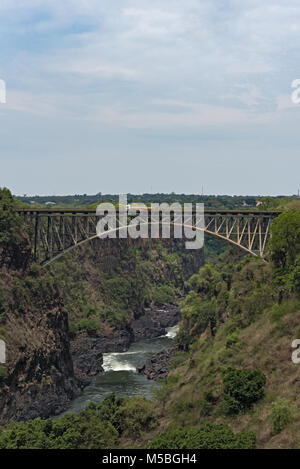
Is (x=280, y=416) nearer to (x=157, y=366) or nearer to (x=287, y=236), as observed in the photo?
(x=287, y=236)

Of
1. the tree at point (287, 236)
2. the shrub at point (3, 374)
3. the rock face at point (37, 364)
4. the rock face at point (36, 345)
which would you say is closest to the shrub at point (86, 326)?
the rock face at point (36, 345)

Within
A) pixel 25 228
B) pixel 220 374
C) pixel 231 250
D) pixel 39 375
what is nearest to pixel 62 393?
pixel 39 375

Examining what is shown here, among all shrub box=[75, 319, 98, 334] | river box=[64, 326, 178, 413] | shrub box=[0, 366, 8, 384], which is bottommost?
river box=[64, 326, 178, 413]

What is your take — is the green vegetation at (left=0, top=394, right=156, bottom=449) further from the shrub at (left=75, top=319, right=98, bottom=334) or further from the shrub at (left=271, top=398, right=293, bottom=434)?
the shrub at (left=75, top=319, right=98, bottom=334)

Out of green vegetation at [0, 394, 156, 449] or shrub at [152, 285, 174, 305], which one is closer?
green vegetation at [0, 394, 156, 449]

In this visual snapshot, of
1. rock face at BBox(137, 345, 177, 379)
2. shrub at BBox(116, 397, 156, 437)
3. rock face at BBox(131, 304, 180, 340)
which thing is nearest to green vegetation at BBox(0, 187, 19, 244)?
rock face at BBox(137, 345, 177, 379)

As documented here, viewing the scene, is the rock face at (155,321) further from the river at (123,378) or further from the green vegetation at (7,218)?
the green vegetation at (7,218)

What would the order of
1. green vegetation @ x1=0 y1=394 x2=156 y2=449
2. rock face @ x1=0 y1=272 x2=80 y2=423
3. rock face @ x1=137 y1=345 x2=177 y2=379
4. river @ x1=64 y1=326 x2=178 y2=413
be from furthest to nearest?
rock face @ x1=137 y1=345 x2=177 y2=379
river @ x1=64 y1=326 x2=178 y2=413
rock face @ x1=0 y1=272 x2=80 y2=423
green vegetation @ x1=0 y1=394 x2=156 y2=449
